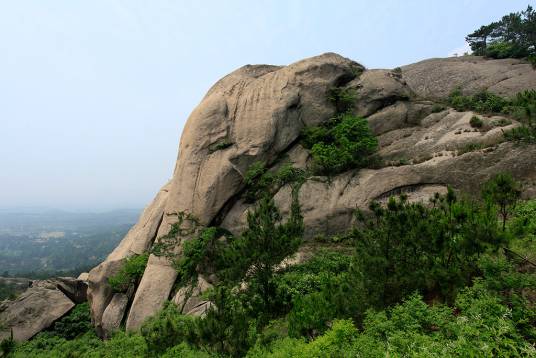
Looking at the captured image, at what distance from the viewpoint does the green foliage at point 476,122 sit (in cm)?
2184

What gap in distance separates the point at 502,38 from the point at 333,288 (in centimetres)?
4944

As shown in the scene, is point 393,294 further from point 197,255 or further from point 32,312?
point 32,312

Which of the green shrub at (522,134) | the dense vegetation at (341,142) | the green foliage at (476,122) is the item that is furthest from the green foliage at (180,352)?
the green foliage at (476,122)

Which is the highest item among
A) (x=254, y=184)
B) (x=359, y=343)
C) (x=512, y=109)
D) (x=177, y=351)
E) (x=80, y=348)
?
(x=512, y=109)

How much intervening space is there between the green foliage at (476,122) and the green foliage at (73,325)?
30.4m

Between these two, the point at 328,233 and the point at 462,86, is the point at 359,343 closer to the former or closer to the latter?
the point at 328,233

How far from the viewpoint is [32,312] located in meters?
24.9

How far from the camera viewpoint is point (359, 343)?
27.4 ft

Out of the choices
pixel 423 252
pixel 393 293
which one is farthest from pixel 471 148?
pixel 393 293

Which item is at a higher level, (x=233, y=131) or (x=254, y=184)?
(x=233, y=131)

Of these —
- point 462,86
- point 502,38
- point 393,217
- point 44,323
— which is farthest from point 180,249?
point 502,38

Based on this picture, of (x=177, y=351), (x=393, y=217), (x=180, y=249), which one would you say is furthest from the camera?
(x=180, y=249)

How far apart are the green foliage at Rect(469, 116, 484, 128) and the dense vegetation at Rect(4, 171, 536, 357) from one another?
9.82 m

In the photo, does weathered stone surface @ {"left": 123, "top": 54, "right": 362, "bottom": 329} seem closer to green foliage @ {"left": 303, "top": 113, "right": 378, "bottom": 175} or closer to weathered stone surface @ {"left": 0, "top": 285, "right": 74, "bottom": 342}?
green foliage @ {"left": 303, "top": 113, "right": 378, "bottom": 175}
